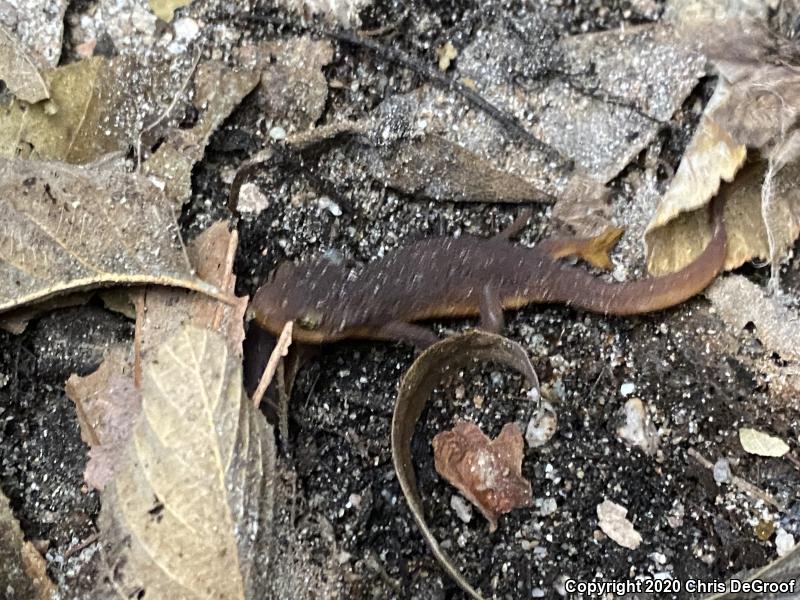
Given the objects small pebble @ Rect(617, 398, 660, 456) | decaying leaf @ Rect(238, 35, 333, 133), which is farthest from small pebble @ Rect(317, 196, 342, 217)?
small pebble @ Rect(617, 398, 660, 456)

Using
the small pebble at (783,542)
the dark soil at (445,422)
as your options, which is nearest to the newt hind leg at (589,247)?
the dark soil at (445,422)

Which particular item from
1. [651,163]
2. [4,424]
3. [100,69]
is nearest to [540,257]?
[651,163]

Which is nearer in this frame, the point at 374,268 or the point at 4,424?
the point at 4,424

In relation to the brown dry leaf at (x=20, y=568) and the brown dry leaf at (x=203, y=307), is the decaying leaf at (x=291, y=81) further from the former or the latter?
the brown dry leaf at (x=20, y=568)

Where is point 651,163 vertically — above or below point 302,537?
above

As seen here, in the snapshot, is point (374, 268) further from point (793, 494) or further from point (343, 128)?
point (793, 494)

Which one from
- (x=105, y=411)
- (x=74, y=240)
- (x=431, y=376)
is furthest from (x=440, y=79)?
(x=105, y=411)

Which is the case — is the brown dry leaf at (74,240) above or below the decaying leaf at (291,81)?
A: below

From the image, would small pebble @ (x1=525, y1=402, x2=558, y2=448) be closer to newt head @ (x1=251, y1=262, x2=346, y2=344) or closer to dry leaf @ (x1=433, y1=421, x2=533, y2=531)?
dry leaf @ (x1=433, y1=421, x2=533, y2=531)
